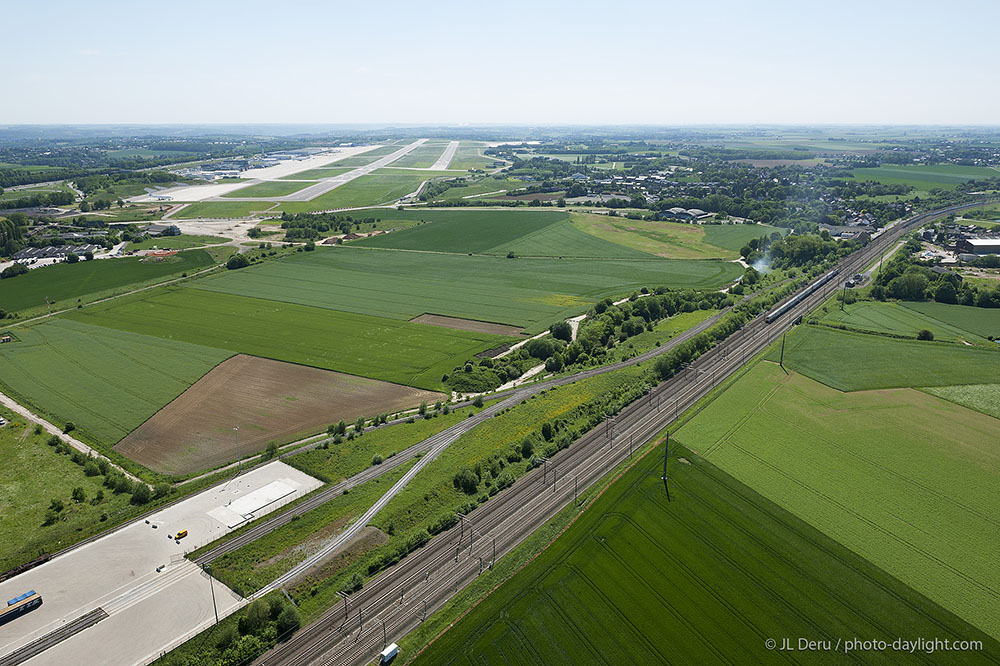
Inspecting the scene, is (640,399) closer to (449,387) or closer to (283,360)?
(449,387)

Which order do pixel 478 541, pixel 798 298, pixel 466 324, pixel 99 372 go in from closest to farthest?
pixel 478 541
pixel 99 372
pixel 466 324
pixel 798 298

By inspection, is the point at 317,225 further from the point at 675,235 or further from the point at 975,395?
the point at 975,395

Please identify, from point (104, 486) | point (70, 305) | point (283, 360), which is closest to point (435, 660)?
point (104, 486)

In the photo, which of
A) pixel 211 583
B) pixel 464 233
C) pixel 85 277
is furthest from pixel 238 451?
pixel 464 233

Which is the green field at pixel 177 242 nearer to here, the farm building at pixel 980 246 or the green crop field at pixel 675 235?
the green crop field at pixel 675 235

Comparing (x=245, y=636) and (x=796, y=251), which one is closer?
(x=245, y=636)

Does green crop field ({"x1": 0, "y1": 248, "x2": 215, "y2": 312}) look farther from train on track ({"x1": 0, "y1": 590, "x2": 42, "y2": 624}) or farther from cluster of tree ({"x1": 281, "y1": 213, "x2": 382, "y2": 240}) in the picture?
train on track ({"x1": 0, "y1": 590, "x2": 42, "y2": 624})

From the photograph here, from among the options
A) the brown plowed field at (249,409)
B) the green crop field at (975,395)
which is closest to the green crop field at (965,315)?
the green crop field at (975,395)
